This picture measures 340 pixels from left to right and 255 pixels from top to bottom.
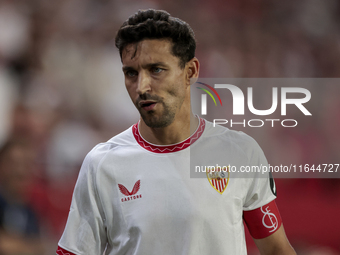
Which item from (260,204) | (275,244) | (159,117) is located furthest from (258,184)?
(159,117)

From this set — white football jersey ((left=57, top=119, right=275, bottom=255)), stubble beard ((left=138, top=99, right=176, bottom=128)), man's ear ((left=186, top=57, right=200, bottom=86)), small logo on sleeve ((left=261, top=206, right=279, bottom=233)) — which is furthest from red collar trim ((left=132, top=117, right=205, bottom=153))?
small logo on sleeve ((left=261, top=206, right=279, bottom=233))

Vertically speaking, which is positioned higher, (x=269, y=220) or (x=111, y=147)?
(x=111, y=147)

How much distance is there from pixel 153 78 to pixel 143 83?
53mm

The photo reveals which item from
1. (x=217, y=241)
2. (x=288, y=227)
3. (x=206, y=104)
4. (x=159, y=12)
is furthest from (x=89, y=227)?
(x=288, y=227)

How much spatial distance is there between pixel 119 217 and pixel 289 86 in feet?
8.57

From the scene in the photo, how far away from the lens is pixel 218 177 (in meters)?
1.61

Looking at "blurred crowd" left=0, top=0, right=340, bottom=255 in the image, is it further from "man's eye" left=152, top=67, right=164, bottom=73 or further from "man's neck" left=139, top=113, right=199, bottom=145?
"man's eye" left=152, top=67, right=164, bottom=73

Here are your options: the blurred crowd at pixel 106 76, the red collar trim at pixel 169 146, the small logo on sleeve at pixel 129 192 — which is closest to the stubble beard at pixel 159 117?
the red collar trim at pixel 169 146

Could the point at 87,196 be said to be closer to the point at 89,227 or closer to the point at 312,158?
Answer: the point at 89,227

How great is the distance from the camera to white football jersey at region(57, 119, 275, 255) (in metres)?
1.50

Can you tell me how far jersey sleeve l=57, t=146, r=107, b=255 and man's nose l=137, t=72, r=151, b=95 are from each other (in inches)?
16.1

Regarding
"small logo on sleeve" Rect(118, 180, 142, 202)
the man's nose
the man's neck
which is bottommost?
"small logo on sleeve" Rect(118, 180, 142, 202)

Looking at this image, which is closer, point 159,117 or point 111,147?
point 159,117

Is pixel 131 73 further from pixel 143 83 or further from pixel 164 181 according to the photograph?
pixel 164 181
